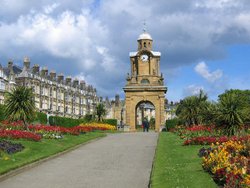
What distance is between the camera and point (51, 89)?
4090 inches

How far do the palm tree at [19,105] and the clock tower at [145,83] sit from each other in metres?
28.5

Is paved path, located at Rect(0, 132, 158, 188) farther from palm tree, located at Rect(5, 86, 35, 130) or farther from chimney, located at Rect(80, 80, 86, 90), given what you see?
chimney, located at Rect(80, 80, 86, 90)

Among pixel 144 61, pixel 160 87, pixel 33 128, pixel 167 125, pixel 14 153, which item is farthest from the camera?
pixel 144 61

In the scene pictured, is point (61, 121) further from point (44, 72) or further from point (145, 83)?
point (44, 72)

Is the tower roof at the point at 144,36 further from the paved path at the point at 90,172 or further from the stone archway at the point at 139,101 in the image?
the paved path at the point at 90,172

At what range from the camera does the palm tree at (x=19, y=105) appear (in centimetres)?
3284

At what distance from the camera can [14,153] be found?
1947 centimetres

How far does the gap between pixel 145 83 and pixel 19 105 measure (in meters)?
31.6

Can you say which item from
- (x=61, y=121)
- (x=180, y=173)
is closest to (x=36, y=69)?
(x=61, y=121)

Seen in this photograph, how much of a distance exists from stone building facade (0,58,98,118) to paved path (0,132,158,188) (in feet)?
177

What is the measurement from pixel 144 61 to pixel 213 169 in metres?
51.8

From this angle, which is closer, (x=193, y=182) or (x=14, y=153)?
(x=193, y=182)

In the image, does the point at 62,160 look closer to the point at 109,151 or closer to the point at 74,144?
the point at 109,151

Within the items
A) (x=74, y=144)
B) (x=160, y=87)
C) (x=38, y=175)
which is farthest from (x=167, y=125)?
(x=38, y=175)
